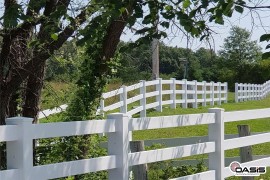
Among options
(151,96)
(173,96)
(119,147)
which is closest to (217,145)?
A: (119,147)

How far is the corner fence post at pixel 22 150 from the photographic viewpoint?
15.7ft

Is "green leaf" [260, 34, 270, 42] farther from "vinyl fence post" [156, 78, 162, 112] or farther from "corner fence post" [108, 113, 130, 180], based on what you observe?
"vinyl fence post" [156, 78, 162, 112]

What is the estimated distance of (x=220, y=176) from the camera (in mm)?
7539

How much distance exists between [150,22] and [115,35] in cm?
155

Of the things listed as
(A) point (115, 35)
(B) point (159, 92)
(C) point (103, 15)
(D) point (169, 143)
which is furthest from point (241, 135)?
(B) point (159, 92)

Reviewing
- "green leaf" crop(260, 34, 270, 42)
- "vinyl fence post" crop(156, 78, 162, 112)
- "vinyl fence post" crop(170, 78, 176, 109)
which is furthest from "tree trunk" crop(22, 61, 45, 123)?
"vinyl fence post" crop(170, 78, 176, 109)

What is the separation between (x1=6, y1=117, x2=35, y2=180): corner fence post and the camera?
4773mm

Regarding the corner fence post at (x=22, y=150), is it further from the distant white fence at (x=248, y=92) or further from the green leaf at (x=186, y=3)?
the distant white fence at (x=248, y=92)

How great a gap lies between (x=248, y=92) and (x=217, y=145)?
30.8 meters

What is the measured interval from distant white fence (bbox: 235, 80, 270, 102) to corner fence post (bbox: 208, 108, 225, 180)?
26655mm

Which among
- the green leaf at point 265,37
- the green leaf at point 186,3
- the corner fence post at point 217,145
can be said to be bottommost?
the corner fence post at point 217,145

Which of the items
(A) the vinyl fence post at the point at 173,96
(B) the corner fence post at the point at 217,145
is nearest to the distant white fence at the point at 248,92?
(A) the vinyl fence post at the point at 173,96

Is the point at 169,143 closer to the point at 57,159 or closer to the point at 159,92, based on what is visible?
the point at 57,159

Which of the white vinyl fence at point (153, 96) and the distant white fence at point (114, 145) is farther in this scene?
the white vinyl fence at point (153, 96)
